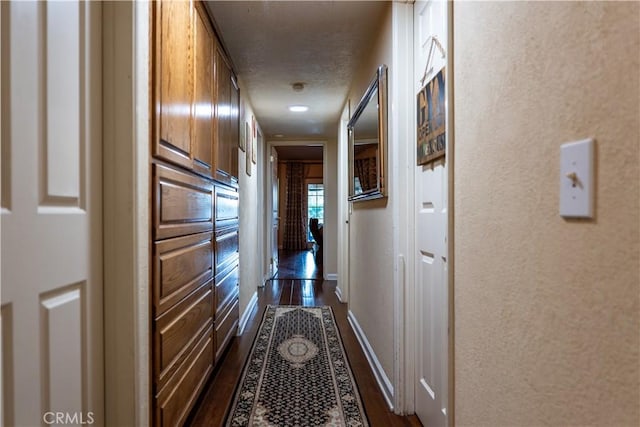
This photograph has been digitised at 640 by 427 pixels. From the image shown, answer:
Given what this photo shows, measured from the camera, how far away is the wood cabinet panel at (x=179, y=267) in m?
1.32

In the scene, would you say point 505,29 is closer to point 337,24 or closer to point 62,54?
point 62,54

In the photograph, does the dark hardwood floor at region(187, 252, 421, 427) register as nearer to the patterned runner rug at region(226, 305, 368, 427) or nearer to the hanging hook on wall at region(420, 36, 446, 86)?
the patterned runner rug at region(226, 305, 368, 427)

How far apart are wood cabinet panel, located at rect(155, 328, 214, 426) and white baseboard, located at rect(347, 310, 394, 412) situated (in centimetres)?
98

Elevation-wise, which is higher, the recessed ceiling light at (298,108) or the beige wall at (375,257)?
the recessed ceiling light at (298,108)

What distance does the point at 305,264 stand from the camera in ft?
23.3

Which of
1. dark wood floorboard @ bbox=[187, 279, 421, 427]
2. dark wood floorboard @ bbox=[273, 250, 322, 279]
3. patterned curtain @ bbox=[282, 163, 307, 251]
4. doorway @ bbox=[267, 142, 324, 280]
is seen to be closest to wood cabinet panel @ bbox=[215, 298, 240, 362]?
dark wood floorboard @ bbox=[187, 279, 421, 427]

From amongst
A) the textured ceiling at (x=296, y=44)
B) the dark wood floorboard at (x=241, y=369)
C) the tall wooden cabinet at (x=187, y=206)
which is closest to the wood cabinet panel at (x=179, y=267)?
the tall wooden cabinet at (x=187, y=206)

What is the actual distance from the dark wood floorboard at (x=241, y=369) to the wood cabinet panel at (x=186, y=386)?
0.11m

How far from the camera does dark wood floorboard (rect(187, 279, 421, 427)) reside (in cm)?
177

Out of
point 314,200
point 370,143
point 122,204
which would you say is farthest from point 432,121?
point 314,200

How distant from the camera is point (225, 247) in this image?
2396mm

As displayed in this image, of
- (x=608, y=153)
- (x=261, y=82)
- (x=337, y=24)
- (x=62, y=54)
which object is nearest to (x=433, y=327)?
(x=608, y=153)
